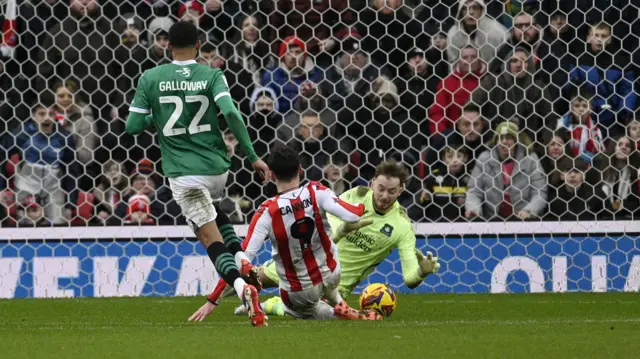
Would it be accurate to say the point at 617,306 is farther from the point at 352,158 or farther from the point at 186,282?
the point at 186,282

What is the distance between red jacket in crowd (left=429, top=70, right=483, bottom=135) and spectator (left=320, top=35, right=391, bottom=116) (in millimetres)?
469

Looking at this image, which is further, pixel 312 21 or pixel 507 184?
pixel 312 21

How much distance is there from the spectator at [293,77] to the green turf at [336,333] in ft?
7.72

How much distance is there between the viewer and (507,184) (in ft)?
31.8

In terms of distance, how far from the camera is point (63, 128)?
10.1m

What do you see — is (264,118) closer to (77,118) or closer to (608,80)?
(77,118)

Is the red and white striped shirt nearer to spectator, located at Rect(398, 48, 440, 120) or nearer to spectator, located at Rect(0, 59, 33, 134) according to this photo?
spectator, located at Rect(398, 48, 440, 120)

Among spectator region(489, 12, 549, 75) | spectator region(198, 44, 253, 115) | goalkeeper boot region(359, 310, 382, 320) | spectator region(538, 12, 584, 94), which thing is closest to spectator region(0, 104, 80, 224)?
spectator region(198, 44, 253, 115)

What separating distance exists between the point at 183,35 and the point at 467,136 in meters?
3.78

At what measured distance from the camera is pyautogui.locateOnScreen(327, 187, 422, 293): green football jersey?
25.3ft

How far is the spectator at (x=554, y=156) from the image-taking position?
9.66 metres

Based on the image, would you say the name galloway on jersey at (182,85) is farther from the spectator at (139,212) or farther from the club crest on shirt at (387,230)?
the spectator at (139,212)

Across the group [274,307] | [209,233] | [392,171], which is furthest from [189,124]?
[392,171]

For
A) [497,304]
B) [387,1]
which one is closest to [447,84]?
[387,1]
